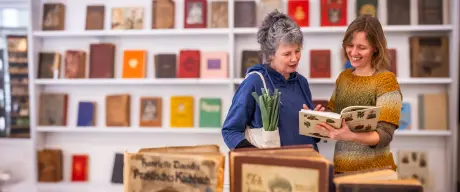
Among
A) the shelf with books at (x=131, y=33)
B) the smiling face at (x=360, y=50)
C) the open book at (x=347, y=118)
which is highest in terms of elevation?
the shelf with books at (x=131, y=33)

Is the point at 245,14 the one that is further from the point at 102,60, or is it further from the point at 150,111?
the point at 102,60

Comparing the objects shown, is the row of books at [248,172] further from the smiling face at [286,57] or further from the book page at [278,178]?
the smiling face at [286,57]

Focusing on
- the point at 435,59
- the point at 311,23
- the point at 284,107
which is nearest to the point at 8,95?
the point at 311,23

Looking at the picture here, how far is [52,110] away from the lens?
12.2ft

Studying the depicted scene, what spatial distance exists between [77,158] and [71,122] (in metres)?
0.32

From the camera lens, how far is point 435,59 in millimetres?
3318

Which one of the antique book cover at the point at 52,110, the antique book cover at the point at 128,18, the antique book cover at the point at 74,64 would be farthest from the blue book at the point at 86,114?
the antique book cover at the point at 128,18

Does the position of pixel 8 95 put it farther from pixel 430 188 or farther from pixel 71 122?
pixel 430 188

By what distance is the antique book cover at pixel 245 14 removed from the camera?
11.3 feet

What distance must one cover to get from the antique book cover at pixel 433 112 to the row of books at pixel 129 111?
1603 millimetres

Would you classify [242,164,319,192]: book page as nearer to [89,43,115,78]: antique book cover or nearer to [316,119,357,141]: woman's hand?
[316,119,357,141]: woman's hand

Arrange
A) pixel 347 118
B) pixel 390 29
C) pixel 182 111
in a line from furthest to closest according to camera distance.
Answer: pixel 182 111 < pixel 390 29 < pixel 347 118

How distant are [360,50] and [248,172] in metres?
0.83

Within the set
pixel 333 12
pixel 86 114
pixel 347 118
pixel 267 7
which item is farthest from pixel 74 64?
pixel 347 118
